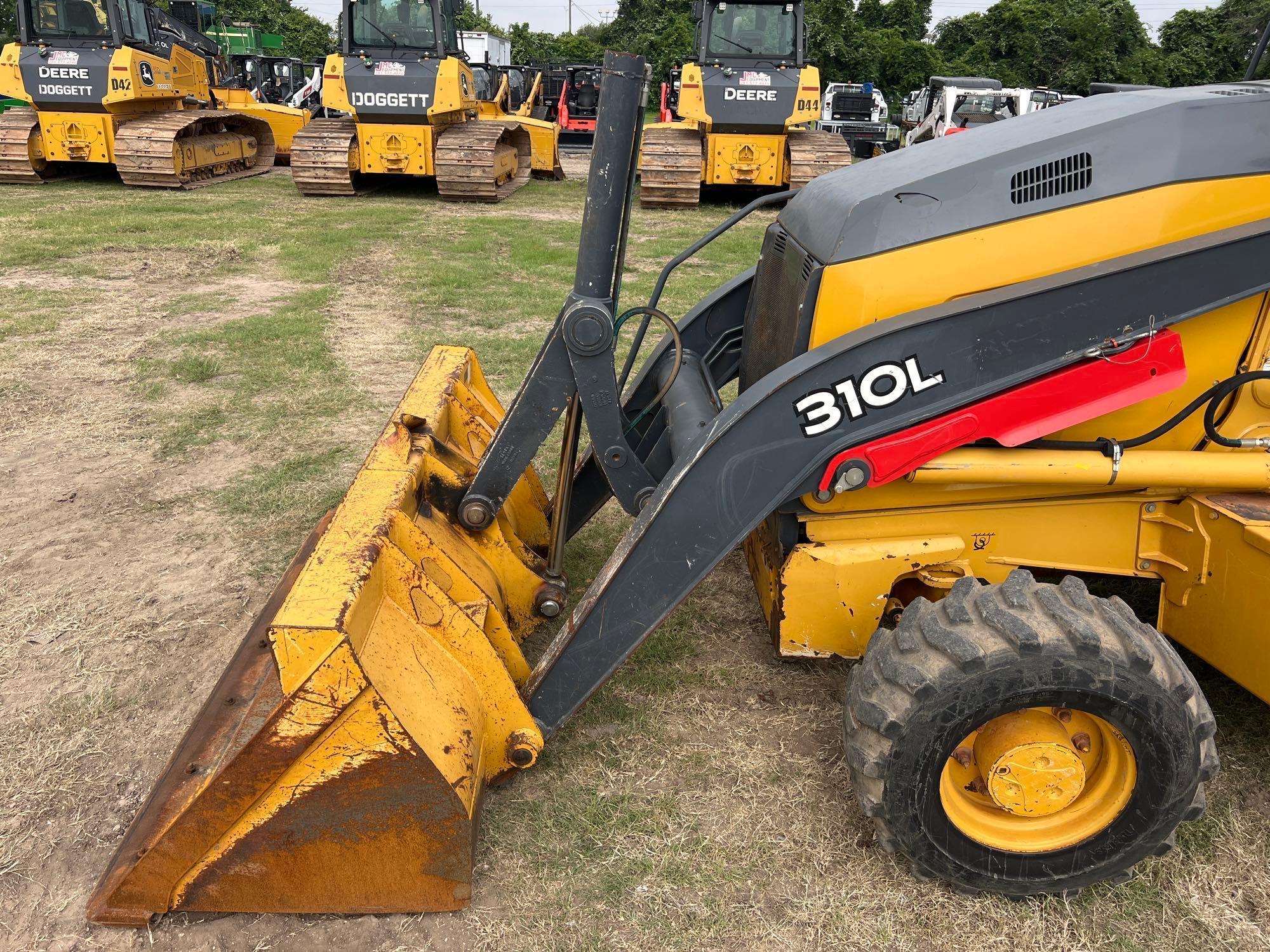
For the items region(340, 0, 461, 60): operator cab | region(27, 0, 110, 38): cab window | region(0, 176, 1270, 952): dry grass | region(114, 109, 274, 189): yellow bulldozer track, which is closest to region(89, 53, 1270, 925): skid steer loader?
region(0, 176, 1270, 952): dry grass

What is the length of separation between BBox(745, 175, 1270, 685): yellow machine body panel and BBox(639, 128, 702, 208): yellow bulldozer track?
36.5 feet

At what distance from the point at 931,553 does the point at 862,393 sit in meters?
0.56

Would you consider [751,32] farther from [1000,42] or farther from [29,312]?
[1000,42]

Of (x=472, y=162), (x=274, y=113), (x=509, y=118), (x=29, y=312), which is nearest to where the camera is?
(x=29, y=312)

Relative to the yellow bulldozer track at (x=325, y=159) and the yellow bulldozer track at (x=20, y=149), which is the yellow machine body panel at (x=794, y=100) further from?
the yellow bulldozer track at (x=20, y=149)

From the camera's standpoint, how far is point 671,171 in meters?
13.2

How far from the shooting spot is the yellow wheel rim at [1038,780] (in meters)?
2.34

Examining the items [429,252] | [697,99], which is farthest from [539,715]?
[697,99]

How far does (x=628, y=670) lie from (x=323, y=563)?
4.34ft

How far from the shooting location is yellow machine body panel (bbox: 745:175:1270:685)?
239cm

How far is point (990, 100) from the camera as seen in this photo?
2200 centimetres

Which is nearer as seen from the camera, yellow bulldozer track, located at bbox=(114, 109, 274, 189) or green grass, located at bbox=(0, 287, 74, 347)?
green grass, located at bbox=(0, 287, 74, 347)

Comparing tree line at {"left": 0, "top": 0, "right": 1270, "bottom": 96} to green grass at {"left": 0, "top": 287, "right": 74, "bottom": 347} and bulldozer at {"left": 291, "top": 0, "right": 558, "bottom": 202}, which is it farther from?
green grass at {"left": 0, "top": 287, "right": 74, "bottom": 347}

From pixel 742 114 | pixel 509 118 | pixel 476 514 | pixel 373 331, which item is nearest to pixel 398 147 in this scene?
pixel 509 118
